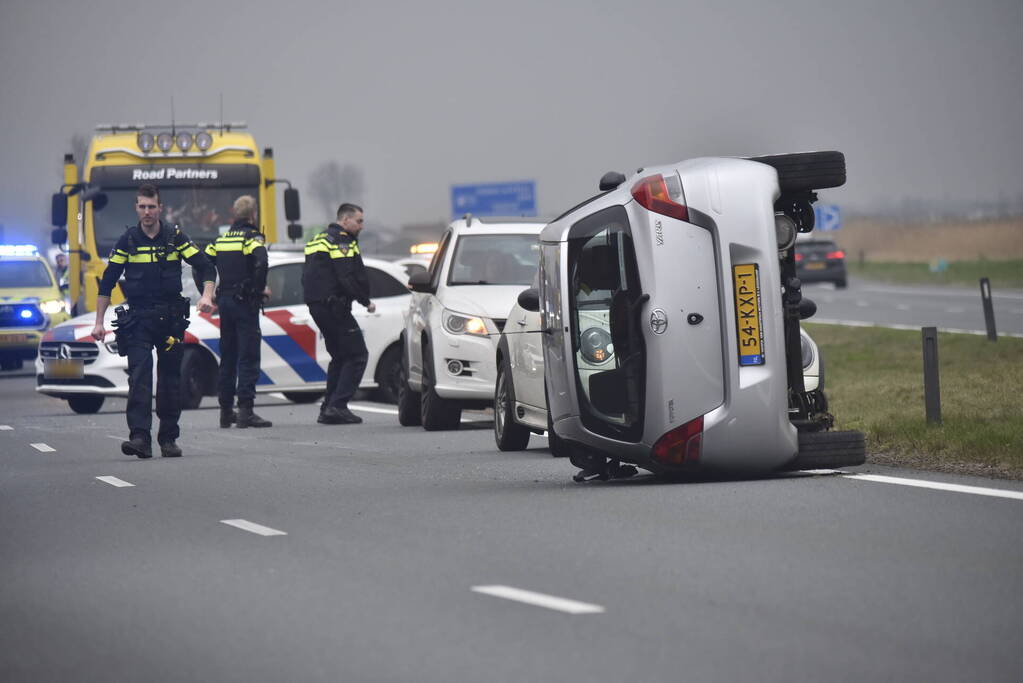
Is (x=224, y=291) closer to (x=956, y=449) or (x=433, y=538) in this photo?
(x=956, y=449)

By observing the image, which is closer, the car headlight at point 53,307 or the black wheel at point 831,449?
the black wheel at point 831,449

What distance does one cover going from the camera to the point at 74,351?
19.8 metres

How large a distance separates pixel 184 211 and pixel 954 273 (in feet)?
138

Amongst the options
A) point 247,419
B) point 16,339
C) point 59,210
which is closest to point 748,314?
point 247,419

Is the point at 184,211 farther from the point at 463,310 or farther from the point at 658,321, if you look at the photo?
the point at 658,321

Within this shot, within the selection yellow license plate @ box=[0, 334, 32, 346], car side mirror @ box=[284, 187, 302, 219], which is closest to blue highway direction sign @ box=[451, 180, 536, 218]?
yellow license plate @ box=[0, 334, 32, 346]

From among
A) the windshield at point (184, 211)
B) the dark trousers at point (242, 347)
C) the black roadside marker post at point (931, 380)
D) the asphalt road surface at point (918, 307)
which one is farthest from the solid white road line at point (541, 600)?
the asphalt road surface at point (918, 307)

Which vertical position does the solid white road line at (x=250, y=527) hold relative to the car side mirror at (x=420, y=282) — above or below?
below

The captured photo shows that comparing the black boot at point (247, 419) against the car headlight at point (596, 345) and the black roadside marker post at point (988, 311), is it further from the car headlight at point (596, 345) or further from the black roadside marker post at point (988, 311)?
the black roadside marker post at point (988, 311)

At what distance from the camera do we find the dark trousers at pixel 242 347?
17.0 metres

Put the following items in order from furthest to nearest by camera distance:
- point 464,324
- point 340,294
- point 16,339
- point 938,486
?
point 16,339 → point 340,294 → point 464,324 → point 938,486

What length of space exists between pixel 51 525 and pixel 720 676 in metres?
5.17

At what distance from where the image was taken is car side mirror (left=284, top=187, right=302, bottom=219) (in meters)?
24.7

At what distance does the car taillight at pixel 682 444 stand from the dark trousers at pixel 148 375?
479 centimetres
